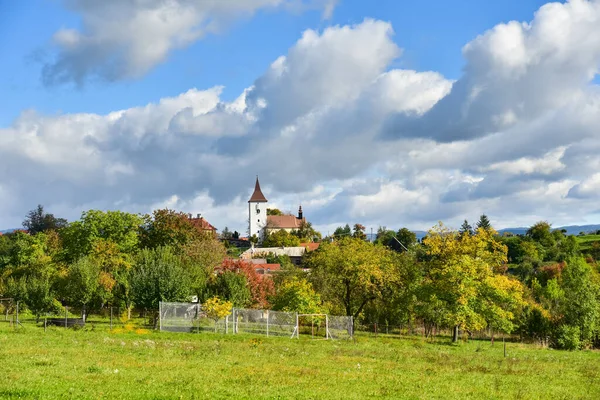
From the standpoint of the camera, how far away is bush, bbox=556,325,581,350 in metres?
51.8

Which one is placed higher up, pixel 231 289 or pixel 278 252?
pixel 278 252

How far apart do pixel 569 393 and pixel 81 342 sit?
24.9 m

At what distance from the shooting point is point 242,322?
48406 mm

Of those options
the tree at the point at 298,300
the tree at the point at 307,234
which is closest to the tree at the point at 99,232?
the tree at the point at 298,300

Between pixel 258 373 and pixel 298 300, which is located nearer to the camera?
pixel 258 373

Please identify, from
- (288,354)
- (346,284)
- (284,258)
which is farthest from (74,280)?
(284,258)

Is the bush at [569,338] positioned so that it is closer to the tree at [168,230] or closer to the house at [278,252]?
the tree at [168,230]

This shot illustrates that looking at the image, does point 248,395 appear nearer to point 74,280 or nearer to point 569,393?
point 569,393

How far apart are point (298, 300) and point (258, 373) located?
29.4 meters

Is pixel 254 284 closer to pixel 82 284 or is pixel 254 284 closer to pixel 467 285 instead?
pixel 82 284

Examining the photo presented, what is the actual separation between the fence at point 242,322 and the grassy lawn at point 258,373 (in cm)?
1164

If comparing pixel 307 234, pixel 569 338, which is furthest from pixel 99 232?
pixel 307 234

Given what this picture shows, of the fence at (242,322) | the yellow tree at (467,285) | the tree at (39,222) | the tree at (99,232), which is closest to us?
the fence at (242,322)

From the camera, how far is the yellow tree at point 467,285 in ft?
168
